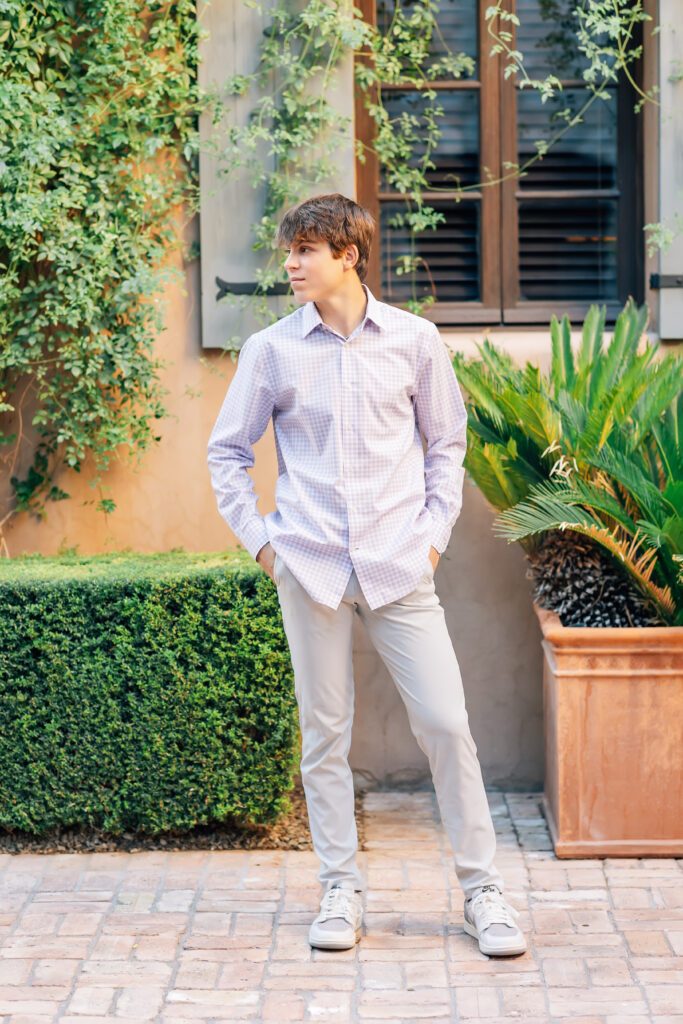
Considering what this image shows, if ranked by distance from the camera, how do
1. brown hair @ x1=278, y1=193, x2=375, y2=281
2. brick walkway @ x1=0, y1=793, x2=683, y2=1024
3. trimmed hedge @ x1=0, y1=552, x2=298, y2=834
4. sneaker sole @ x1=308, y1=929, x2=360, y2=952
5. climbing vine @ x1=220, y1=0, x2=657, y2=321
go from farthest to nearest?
climbing vine @ x1=220, y1=0, x2=657, y2=321 < trimmed hedge @ x1=0, y1=552, x2=298, y2=834 < sneaker sole @ x1=308, y1=929, x2=360, y2=952 < brown hair @ x1=278, y1=193, x2=375, y2=281 < brick walkway @ x1=0, y1=793, x2=683, y2=1024

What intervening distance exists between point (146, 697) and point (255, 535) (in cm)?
97

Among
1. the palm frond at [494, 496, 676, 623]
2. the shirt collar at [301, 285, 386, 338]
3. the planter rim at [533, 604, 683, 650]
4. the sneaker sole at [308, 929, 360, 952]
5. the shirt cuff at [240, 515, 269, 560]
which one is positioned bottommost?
the sneaker sole at [308, 929, 360, 952]

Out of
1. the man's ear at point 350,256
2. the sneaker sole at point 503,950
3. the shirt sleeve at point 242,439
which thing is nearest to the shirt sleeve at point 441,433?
the man's ear at point 350,256

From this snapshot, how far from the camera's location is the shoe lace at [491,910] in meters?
3.06

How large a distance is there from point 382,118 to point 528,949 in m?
3.08

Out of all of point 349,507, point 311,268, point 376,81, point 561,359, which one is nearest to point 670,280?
point 561,359

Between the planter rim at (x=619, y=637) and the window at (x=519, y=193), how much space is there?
150 cm

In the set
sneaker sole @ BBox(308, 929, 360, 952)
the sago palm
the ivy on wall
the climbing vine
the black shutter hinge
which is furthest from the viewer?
the black shutter hinge

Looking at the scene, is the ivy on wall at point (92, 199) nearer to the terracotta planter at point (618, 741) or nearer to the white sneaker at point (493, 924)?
the terracotta planter at point (618, 741)

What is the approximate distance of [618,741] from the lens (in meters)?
3.72

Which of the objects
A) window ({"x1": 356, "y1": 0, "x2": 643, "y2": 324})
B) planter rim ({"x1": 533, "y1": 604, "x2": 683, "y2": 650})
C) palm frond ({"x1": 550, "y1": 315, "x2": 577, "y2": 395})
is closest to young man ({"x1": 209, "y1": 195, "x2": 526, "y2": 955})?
planter rim ({"x1": 533, "y1": 604, "x2": 683, "y2": 650})

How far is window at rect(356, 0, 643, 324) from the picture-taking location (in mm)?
4590

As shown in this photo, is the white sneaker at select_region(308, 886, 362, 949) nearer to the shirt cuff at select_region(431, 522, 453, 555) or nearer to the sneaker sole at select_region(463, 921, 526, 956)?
the sneaker sole at select_region(463, 921, 526, 956)

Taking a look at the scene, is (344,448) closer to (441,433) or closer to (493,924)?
(441,433)
